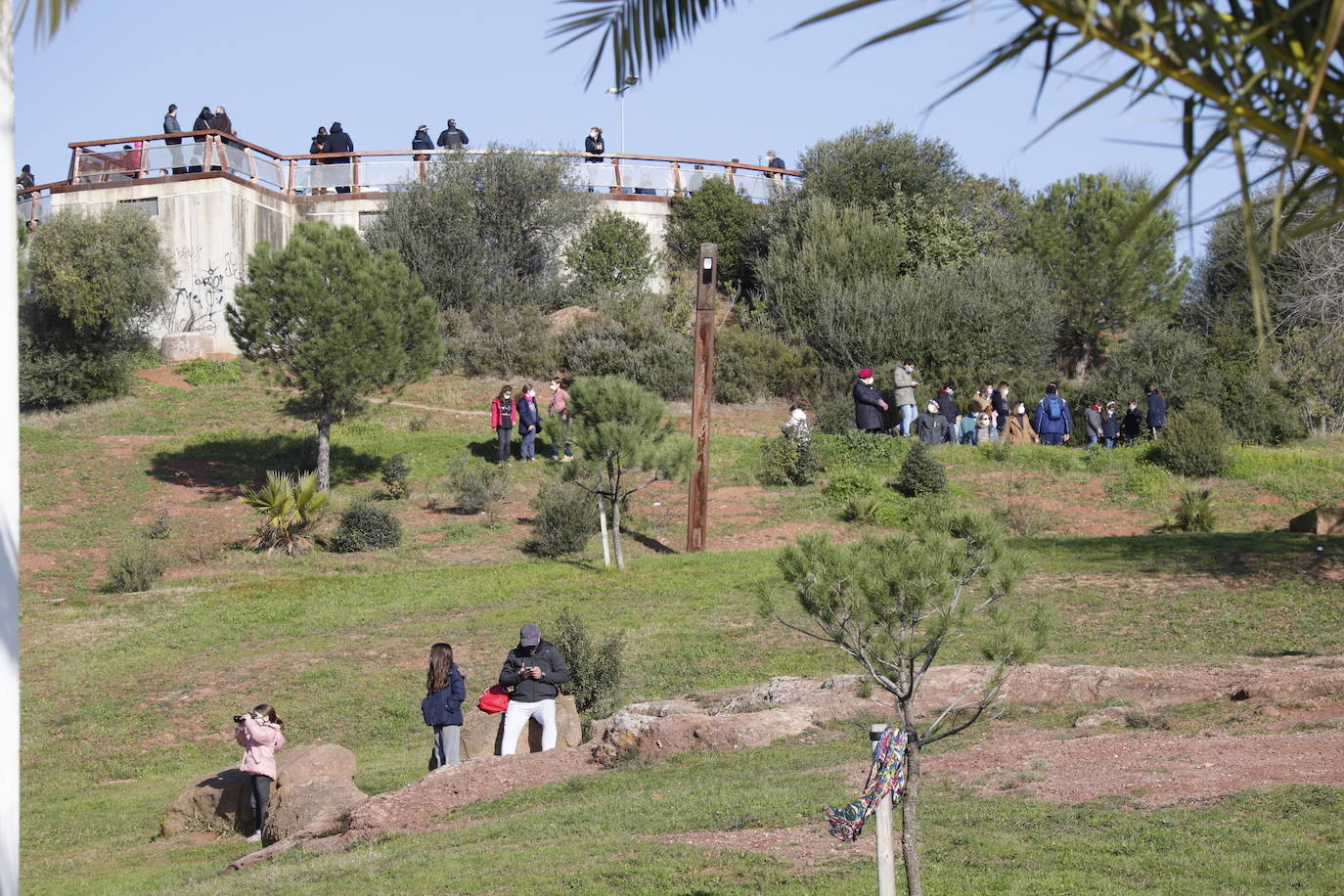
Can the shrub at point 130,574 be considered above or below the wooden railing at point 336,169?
below

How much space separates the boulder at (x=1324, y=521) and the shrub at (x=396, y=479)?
15.9 metres

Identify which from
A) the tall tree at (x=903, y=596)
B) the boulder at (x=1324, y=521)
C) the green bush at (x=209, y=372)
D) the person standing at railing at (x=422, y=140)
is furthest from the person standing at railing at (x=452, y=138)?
the tall tree at (x=903, y=596)

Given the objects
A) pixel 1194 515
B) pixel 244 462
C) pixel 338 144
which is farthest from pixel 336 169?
pixel 1194 515

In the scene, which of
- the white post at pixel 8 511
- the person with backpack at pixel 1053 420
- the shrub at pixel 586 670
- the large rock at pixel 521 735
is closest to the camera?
the white post at pixel 8 511

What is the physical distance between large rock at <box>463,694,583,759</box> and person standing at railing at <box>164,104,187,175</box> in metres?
29.3

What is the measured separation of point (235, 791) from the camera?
1120cm

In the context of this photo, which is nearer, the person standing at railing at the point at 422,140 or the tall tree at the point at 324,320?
the tall tree at the point at 324,320

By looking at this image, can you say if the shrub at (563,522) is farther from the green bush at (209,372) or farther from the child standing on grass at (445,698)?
the green bush at (209,372)

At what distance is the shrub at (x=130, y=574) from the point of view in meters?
20.1

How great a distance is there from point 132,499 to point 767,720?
18.2 meters

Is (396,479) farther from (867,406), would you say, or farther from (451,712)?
(451,712)

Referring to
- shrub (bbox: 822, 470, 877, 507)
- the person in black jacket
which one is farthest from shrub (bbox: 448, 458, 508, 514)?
the person in black jacket

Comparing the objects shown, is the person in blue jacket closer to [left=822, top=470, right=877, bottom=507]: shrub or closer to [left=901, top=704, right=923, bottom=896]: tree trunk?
[left=822, top=470, right=877, bottom=507]: shrub

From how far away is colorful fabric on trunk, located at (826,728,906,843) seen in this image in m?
5.29
